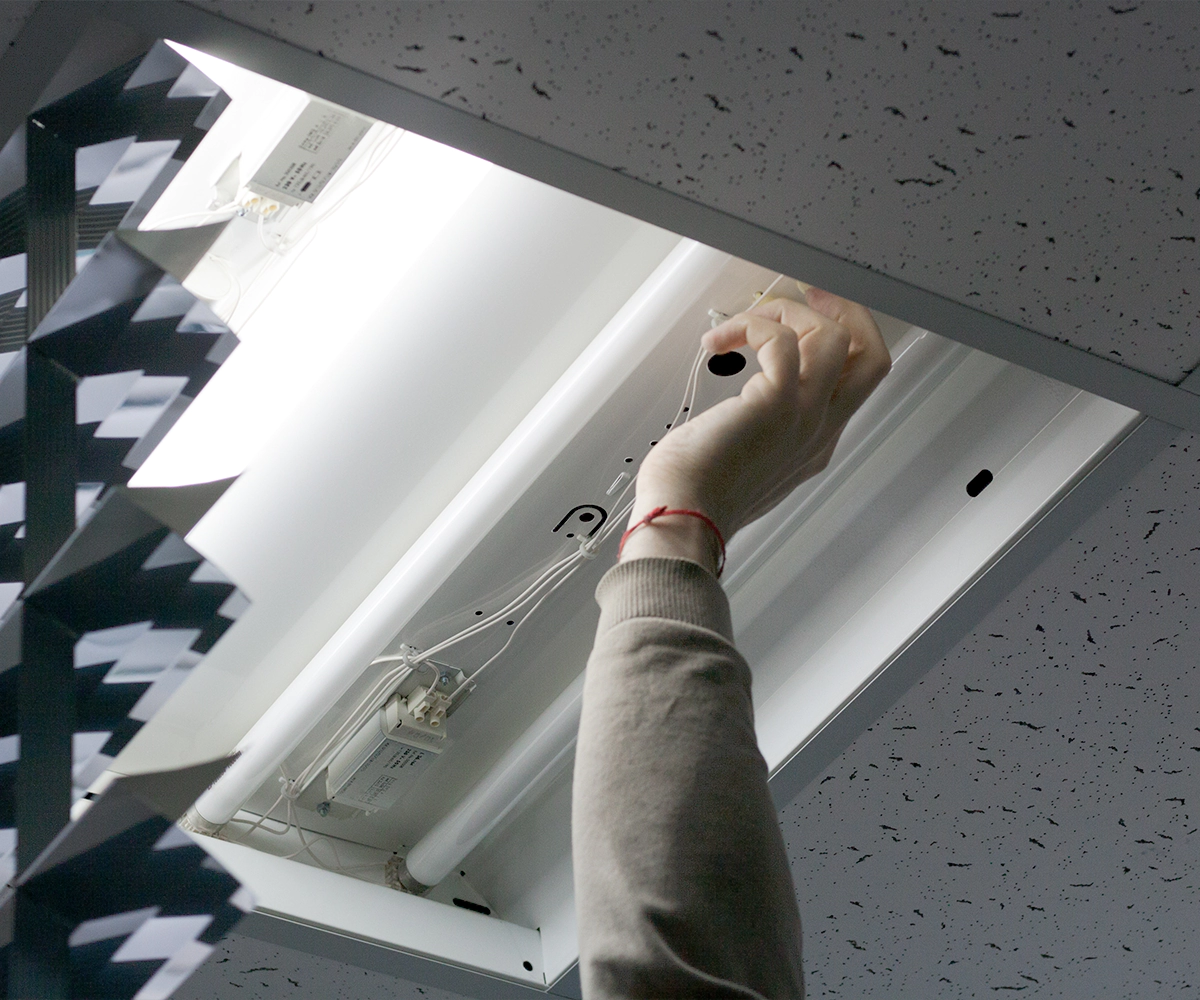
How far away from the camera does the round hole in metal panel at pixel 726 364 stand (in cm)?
95

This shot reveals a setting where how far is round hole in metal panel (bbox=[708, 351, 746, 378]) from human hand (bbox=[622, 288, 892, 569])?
61mm

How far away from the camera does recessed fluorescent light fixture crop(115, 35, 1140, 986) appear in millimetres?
906

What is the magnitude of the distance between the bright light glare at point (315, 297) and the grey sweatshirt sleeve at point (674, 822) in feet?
1.48

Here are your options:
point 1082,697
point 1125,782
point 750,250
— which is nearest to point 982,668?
point 1082,697

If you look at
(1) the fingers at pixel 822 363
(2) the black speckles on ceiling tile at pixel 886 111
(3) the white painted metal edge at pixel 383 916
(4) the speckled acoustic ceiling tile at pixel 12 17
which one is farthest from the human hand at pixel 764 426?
(3) the white painted metal edge at pixel 383 916

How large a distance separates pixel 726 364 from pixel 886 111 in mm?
344

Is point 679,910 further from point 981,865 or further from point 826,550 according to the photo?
point 981,865

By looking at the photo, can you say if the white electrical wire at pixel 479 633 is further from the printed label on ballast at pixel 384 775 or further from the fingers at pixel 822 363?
the fingers at pixel 822 363

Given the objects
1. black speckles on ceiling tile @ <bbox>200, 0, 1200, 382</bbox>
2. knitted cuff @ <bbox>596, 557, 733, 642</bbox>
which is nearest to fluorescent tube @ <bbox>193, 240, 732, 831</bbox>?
black speckles on ceiling tile @ <bbox>200, 0, 1200, 382</bbox>

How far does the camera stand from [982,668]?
978 mm

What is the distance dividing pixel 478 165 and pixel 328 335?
20cm

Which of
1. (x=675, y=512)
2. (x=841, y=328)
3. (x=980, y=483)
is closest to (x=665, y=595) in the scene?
(x=675, y=512)

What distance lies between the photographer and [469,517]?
1.00 metres

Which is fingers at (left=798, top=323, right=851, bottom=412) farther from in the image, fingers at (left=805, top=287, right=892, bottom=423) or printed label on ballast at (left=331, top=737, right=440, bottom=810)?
printed label on ballast at (left=331, top=737, right=440, bottom=810)
